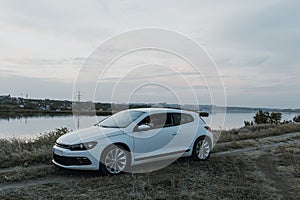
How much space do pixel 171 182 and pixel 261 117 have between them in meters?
23.2

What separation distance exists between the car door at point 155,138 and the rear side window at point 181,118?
0.16 m

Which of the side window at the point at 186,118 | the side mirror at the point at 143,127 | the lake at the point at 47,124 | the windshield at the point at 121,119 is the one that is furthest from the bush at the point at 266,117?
the side mirror at the point at 143,127

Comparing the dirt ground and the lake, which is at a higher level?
the lake

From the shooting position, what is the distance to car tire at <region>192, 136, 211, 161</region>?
8188mm

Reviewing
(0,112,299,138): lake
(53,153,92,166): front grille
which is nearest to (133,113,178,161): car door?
(53,153,92,166): front grille

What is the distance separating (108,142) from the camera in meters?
6.48

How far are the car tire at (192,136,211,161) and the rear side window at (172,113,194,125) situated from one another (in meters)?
0.60

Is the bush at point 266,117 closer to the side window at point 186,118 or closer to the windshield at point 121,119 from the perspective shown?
the side window at point 186,118

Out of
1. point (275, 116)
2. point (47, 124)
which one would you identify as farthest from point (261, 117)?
point (47, 124)

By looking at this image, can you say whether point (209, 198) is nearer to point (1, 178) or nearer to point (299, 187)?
point (299, 187)

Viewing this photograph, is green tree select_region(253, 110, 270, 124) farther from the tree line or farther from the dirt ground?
the dirt ground

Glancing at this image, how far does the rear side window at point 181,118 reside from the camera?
792cm

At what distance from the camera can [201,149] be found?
830 centimetres

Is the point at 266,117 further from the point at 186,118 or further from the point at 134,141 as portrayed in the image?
A: the point at 134,141
